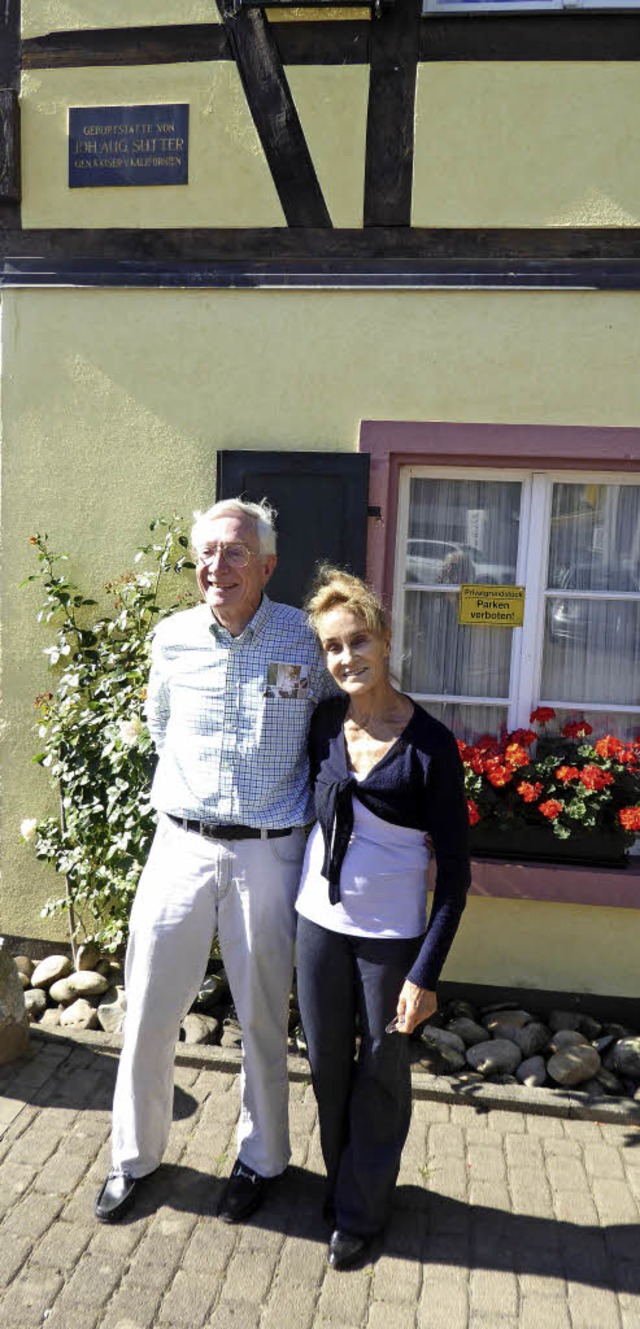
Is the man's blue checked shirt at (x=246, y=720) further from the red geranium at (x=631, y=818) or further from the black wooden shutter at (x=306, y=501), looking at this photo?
the red geranium at (x=631, y=818)

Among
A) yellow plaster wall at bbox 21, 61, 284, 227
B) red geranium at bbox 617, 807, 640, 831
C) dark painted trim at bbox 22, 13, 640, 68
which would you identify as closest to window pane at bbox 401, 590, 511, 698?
red geranium at bbox 617, 807, 640, 831

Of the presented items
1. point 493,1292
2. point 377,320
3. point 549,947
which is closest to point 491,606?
point 377,320

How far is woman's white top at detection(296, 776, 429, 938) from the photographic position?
2.79 meters

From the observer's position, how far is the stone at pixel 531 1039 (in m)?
4.09

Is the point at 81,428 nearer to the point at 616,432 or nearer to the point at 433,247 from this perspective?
the point at 433,247

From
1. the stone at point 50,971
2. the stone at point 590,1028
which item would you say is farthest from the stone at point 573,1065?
the stone at point 50,971

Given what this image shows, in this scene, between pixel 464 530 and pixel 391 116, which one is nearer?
pixel 391 116

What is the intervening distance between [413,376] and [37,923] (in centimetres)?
277

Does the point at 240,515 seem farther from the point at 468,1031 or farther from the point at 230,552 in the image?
the point at 468,1031

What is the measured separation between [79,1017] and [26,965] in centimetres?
57

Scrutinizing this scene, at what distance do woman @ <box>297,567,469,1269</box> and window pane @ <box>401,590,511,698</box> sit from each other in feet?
5.07

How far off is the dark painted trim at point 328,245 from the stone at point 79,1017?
2.93 m

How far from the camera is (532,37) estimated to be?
399cm

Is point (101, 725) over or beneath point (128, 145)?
beneath
